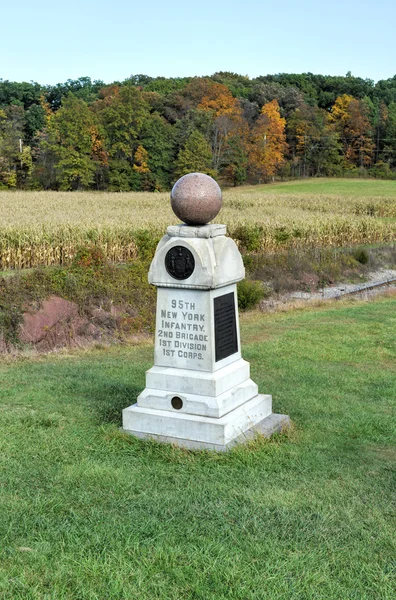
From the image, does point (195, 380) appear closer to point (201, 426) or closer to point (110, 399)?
point (201, 426)

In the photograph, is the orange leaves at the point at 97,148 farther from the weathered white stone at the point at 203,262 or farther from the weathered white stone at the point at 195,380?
the weathered white stone at the point at 195,380

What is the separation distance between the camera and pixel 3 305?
48.6 ft

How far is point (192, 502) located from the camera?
5656 millimetres

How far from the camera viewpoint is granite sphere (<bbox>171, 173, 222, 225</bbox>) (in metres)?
7.19

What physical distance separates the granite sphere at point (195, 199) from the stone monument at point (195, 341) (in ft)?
0.03

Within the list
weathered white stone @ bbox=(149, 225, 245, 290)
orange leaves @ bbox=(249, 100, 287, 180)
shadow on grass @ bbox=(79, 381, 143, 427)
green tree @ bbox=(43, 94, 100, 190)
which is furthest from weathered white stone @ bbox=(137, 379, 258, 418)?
orange leaves @ bbox=(249, 100, 287, 180)

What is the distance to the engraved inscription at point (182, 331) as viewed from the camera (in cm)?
728

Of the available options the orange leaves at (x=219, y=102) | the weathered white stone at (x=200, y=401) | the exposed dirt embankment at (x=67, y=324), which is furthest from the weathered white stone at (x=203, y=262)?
the orange leaves at (x=219, y=102)

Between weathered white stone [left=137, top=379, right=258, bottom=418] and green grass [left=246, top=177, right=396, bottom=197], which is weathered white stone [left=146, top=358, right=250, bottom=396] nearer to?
weathered white stone [left=137, top=379, right=258, bottom=418]

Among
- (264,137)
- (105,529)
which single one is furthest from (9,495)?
(264,137)

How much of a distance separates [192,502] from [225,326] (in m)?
2.30

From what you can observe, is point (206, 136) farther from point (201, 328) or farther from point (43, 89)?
point (201, 328)

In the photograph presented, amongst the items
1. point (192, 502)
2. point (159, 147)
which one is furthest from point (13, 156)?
point (192, 502)

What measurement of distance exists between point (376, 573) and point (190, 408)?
3.00 metres
